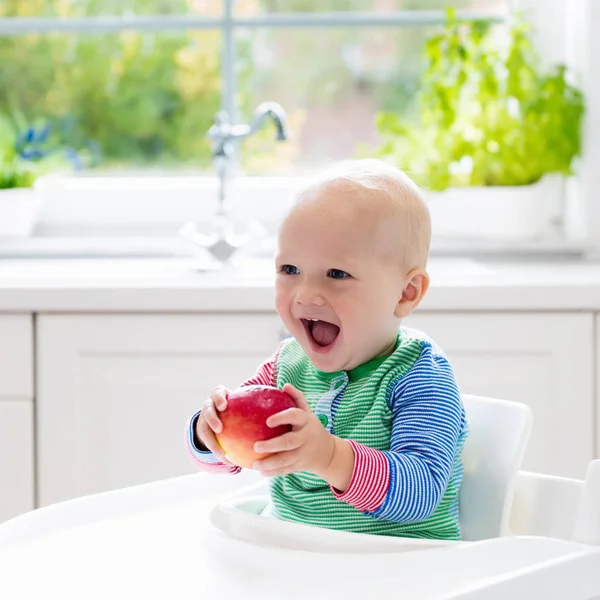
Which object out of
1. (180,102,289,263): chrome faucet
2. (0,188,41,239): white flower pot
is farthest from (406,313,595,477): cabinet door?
(0,188,41,239): white flower pot

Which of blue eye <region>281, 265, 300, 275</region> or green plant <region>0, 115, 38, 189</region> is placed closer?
blue eye <region>281, 265, 300, 275</region>

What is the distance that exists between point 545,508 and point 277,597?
36cm

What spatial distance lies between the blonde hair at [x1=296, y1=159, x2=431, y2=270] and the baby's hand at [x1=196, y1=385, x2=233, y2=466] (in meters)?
0.22

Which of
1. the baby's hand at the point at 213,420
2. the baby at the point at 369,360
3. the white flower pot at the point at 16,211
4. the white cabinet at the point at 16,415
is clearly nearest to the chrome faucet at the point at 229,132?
the white flower pot at the point at 16,211

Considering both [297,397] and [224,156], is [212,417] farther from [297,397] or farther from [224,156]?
[224,156]

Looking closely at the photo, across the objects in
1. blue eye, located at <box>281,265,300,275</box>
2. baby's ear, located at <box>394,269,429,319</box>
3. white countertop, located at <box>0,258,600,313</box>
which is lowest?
white countertop, located at <box>0,258,600,313</box>

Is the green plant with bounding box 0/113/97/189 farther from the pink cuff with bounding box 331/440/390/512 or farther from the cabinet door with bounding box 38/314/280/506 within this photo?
the pink cuff with bounding box 331/440/390/512

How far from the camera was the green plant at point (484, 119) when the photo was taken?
2.39 m

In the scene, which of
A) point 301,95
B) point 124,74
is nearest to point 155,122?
point 124,74

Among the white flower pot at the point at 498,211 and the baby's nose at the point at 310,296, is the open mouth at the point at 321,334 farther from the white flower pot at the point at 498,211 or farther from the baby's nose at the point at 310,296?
the white flower pot at the point at 498,211

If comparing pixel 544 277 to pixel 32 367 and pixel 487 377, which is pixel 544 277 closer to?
pixel 487 377

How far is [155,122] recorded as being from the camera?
270 centimetres

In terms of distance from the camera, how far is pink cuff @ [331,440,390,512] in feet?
3.18

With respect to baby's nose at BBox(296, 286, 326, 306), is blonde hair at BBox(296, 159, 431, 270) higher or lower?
higher
